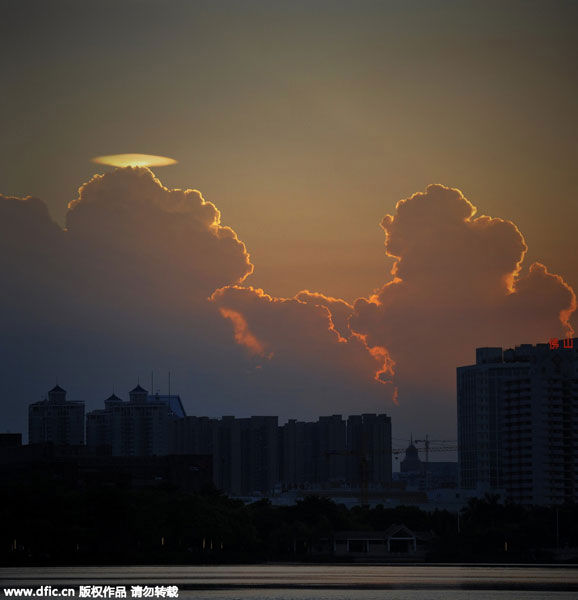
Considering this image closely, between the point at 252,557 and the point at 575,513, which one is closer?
the point at 252,557

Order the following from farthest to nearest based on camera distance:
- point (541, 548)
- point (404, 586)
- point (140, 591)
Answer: point (541, 548) → point (404, 586) → point (140, 591)

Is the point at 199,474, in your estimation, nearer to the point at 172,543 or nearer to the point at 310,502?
the point at 310,502

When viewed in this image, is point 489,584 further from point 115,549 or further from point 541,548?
point 541,548

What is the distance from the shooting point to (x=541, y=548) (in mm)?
164125

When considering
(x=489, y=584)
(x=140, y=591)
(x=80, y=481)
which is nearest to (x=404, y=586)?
(x=489, y=584)

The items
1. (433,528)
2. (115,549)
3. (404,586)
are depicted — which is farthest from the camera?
(433,528)

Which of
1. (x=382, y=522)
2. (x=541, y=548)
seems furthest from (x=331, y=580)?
(x=382, y=522)

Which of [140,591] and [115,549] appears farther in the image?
[115,549]

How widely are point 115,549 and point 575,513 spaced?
7457 cm

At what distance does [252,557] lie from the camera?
150875 millimetres

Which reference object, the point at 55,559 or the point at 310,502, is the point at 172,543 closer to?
the point at 55,559

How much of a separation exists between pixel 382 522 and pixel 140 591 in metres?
104

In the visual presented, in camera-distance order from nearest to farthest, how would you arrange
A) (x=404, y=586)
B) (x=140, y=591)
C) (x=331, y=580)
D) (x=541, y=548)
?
(x=140, y=591), (x=404, y=586), (x=331, y=580), (x=541, y=548)

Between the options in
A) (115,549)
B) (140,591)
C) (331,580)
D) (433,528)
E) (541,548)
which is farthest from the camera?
(433,528)
